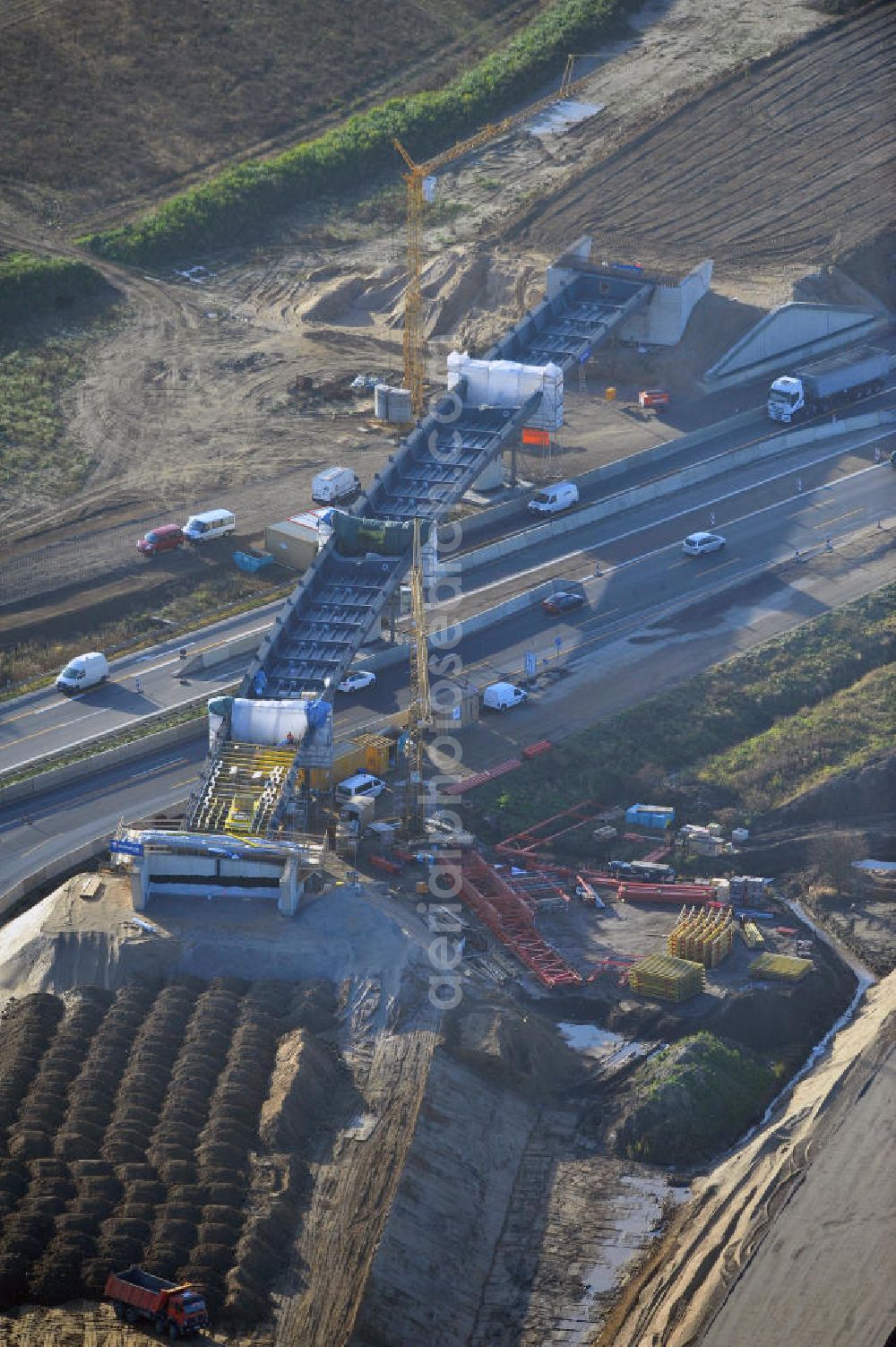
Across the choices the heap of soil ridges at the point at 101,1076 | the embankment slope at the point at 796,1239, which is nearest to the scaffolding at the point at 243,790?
the heap of soil ridges at the point at 101,1076

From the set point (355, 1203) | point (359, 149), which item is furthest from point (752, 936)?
point (359, 149)

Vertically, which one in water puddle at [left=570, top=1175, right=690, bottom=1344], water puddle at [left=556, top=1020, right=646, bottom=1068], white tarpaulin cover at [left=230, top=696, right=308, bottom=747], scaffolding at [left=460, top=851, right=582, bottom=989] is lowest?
water puddle at [left=570, top=1175, right=690, bottom=1344]

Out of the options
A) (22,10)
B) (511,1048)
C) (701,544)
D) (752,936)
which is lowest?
(752,936)

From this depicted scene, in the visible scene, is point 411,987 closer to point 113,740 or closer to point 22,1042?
point 22,1042

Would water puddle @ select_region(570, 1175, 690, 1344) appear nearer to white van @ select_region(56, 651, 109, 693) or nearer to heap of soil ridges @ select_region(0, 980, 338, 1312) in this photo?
heap of soil ridges @ select_region(0, 980, 338, 1312)

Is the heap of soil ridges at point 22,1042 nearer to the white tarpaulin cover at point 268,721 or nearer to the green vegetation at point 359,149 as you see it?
the white tarpaulin cover at point 268,721

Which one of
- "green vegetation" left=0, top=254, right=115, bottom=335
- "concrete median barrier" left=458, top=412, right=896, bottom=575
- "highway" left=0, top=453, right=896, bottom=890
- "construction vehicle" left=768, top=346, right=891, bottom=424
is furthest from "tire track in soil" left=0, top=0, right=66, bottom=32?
"highway" left=0, top=453, right=896, bottom=890
